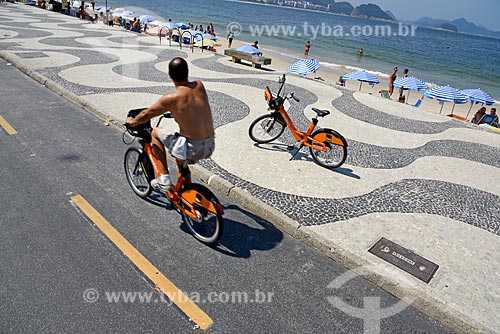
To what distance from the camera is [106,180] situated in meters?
5.01

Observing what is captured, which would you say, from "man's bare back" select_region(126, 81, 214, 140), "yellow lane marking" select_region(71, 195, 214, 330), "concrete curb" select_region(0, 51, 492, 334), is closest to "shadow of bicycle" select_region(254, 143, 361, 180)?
"concrete curb" select_region(0, 51, 492, 334)

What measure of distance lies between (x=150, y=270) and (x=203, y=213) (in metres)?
0.81

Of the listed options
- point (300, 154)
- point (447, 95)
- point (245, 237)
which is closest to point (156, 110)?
point (245, 237)

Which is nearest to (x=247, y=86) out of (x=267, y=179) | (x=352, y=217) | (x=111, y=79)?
(x=111, y=79)

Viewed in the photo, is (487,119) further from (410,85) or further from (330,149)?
(330,149)

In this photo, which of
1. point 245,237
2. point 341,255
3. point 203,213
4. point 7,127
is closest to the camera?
point 203,213

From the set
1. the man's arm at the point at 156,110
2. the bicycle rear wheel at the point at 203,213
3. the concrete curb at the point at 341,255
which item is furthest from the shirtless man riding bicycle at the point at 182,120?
the concrete curb at the point at 341,255

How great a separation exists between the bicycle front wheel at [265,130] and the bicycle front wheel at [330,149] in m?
0.91

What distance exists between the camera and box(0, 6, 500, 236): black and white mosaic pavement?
493 centimetres

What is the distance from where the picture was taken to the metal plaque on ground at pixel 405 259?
375 cm

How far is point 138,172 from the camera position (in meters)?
4.62

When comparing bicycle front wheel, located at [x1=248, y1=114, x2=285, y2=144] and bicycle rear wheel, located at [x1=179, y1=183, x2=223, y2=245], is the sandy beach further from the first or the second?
bicycle rear wheel, located at [x1=179, y1=183, x2=223, y2=245]

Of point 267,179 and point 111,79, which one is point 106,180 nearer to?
point 267,179

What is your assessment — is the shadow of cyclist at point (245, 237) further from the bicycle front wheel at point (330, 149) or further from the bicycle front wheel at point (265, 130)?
the bicycle front wheel at point (265, 130)
